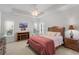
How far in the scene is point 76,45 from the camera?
1908 mm

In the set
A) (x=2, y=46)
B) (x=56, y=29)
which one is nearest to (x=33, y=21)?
(x=56, y=29)

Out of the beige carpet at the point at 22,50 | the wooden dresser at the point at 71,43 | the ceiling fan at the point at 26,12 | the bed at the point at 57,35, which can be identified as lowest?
the beige carpet at the point at 22,50

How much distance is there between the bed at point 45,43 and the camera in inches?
73.0

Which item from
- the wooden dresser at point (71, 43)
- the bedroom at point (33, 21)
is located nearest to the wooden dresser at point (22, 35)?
the bedroom at point (33, 21)

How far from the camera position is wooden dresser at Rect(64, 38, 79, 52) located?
191cm

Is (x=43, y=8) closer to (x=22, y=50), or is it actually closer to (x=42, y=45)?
(x=42, y=45)

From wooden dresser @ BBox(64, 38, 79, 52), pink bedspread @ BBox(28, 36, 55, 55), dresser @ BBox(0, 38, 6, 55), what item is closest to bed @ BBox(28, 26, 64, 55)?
pink bedspread @ BBox(28, 36, 55, 55)

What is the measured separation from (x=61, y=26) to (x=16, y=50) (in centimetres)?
96

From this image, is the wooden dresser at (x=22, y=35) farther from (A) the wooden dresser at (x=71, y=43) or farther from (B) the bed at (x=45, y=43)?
(A) the wooden dresser at (x=71, y=43)

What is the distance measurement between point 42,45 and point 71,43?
559mm

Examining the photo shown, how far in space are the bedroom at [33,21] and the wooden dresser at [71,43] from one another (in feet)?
0.12

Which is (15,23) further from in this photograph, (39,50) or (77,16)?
(77,16)

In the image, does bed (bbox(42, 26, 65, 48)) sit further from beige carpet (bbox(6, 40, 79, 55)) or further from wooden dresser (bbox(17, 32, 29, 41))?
wooden dresser (bbox(17, 32, 29, 41))

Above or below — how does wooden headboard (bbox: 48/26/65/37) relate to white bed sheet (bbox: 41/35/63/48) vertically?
above
